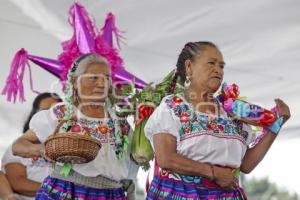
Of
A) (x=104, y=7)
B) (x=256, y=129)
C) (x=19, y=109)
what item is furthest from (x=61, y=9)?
(x=256, y=129)

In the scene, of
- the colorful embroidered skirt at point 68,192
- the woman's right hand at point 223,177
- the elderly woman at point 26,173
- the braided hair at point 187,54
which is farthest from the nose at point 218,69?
the elderly woman at point 26,173

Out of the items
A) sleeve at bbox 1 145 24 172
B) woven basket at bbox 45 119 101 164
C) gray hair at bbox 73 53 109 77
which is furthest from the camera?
sleeve at bbox 1 145 24 172

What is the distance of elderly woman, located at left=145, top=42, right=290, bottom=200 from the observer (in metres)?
2.23

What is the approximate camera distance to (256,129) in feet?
8.66

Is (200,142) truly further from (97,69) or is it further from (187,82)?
(97,69)

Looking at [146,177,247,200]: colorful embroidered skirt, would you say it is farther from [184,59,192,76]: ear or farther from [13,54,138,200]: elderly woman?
[184,59,192,76]: ear

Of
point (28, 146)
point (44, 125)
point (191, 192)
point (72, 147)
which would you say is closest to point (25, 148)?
point (28, 146)

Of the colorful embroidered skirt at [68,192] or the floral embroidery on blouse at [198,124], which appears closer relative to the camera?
the floral embroidery on blouse at [198,124]

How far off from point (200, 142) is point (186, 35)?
61.6 inches

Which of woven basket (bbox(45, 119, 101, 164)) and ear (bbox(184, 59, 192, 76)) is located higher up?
ear (bbox(184, 59, 192, 76))

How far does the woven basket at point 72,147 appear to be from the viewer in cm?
235

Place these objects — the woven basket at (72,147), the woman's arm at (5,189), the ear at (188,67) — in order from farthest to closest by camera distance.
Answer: the woman's arm at (5,189), the ear at (188,67), the woven basket at (72,147)

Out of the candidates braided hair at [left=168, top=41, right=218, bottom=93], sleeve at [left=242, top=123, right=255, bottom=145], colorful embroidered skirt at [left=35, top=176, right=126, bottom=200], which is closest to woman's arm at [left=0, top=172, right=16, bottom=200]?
colorful embroidered skirt at [left=35, top=176, right=126, bottom=200]

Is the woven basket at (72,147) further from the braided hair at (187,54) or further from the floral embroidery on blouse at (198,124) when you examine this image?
the braided hair at (187,54)
